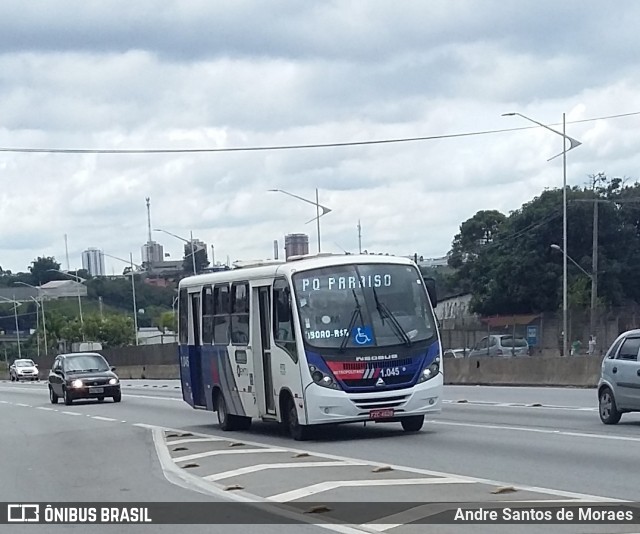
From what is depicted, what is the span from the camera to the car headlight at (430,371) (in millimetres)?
19562

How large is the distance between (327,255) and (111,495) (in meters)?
7.46

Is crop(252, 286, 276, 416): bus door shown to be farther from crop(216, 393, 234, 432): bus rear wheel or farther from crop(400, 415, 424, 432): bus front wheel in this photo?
crop(400, 415, 424, 432): bus front wheel

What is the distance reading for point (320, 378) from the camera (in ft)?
62.2

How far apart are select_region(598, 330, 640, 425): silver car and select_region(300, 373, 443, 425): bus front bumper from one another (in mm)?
3025

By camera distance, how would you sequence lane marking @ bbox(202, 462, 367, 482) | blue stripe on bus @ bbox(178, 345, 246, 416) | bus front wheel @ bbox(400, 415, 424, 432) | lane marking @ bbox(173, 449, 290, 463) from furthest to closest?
1. blue stripe on bus @ bbox(178, 345, 246, 416)
2. bus front wheel @ bbox(400, 415, 424, 432)
3. lane marking @ bbox(173, 449, 290, 463)
4. lane marking @ bbox(202, 462, 367, 482)

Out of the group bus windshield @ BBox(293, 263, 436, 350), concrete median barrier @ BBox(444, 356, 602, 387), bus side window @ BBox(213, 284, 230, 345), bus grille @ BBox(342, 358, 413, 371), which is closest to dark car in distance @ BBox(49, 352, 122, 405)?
concrete median barrier @ BBox(444, 356, 602, 387)

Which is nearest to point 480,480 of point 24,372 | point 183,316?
point 183,316

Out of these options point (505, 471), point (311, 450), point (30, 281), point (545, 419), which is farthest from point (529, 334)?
point (30, 281)

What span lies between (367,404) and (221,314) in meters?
4.77

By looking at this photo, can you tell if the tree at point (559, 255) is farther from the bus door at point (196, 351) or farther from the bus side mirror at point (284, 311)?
the bus side mirror at point (284, 311)

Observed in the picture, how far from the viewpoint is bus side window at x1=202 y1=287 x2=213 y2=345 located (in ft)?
76.7

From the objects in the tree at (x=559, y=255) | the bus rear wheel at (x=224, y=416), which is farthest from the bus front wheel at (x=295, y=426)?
the tree at (x=559, y=255)

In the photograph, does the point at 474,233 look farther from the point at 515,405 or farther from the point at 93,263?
the point at 93,263

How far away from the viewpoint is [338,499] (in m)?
12.4
